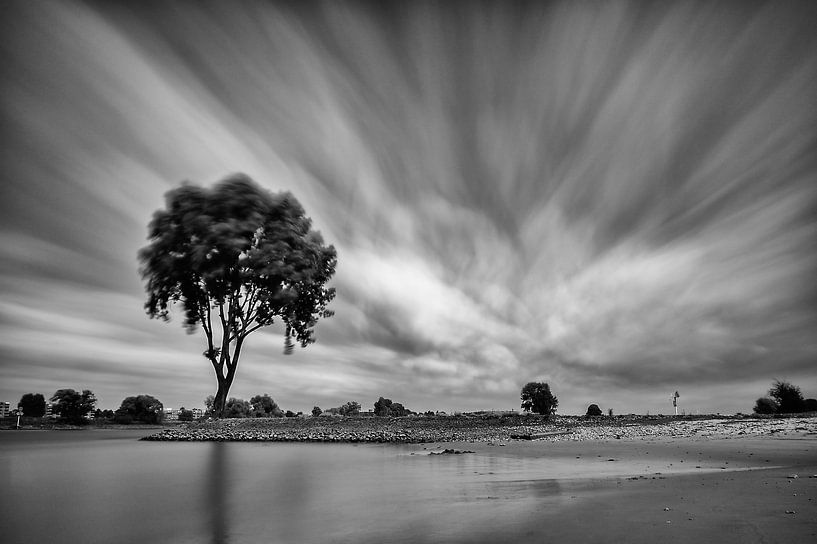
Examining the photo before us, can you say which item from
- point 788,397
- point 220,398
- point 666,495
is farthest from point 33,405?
point 788,397

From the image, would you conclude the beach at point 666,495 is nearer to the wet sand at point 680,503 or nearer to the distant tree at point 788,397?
the wet sand at point 680,503

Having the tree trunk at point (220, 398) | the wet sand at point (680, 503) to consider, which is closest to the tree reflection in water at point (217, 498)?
the wet sand at point (680, 503)

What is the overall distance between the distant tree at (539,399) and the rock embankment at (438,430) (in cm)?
2237

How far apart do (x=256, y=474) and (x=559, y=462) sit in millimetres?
7837

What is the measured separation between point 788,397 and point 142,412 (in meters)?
63.8

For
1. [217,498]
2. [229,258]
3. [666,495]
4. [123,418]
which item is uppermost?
[229,258]

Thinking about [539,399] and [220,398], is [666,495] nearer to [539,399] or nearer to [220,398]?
[220,398]

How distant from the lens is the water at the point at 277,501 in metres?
5.20

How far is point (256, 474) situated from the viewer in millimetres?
10953

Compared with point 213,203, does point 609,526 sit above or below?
below

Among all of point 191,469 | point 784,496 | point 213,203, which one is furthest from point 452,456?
point 213,203

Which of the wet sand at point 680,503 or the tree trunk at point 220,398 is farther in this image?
the tree trunk at point 220,398

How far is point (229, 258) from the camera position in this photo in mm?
28938

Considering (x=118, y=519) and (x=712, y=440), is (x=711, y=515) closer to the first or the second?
(x=118, y=519)
